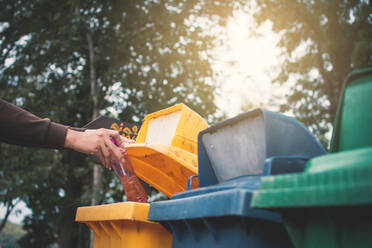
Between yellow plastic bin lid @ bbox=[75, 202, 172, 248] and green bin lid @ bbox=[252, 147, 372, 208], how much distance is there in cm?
124

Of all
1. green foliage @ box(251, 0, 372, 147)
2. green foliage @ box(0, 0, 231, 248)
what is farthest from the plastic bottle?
green foliage @ box(251, 0, 372, 147)

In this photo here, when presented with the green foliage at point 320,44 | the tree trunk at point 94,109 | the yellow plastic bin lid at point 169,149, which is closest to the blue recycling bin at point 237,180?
the yellow plastic bin lid at point 169,149

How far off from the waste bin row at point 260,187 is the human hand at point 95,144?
29 cm

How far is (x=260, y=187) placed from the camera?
1.30m

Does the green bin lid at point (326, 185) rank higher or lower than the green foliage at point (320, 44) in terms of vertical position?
lower

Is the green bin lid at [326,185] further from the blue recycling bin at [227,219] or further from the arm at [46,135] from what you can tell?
the arm at [46,135]

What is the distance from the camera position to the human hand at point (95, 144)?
224cm

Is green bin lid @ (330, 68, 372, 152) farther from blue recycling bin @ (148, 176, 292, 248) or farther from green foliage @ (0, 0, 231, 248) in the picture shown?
green foliage @ (0, 0, 231, 248)

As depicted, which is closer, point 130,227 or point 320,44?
point 130,227

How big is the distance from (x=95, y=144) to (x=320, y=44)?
9.16m

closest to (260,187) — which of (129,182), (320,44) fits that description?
(129,182)

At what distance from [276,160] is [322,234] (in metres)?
0.39

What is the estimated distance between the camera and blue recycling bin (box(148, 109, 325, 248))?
5.04ft

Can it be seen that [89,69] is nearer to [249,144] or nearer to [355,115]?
[249,144]
